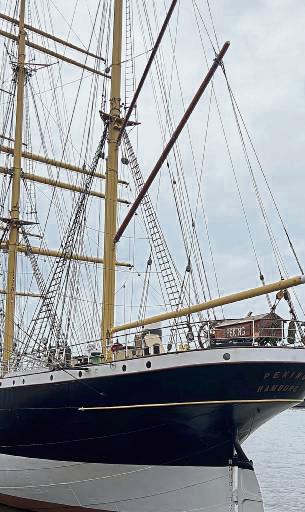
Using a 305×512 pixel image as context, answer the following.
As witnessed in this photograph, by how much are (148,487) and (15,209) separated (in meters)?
16.1

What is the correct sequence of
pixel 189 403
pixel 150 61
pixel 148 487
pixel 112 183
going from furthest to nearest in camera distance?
pixel 112 183 < pixel 150 61 < pixel 148 487 < pixel 189 403

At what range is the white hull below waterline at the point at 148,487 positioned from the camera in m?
14.2

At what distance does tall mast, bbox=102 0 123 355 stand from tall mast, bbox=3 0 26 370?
308 inches

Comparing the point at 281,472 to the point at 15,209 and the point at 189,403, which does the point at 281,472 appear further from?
the point at 189,403

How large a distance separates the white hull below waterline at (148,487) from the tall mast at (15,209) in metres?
9.27

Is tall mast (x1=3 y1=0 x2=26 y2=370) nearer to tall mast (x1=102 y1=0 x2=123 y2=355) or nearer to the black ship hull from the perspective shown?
tall mast (x1=102 y1=0 x2=123 y2=355)

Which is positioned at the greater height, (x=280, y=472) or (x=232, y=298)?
(x=232, y=298)

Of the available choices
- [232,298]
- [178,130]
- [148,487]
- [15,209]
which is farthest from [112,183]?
[15,209]

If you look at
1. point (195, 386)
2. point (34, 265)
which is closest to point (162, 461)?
point (195, 386)

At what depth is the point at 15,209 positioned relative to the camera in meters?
27.9

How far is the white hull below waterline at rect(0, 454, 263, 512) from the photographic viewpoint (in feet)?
46.8

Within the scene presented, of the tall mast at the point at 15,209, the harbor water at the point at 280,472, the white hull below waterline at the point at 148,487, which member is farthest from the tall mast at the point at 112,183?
the tall mast at the point at 15,209

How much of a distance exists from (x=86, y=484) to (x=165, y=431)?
275 centimetres

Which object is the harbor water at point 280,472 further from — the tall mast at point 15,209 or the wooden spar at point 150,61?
the wooden spar at point 150,61
